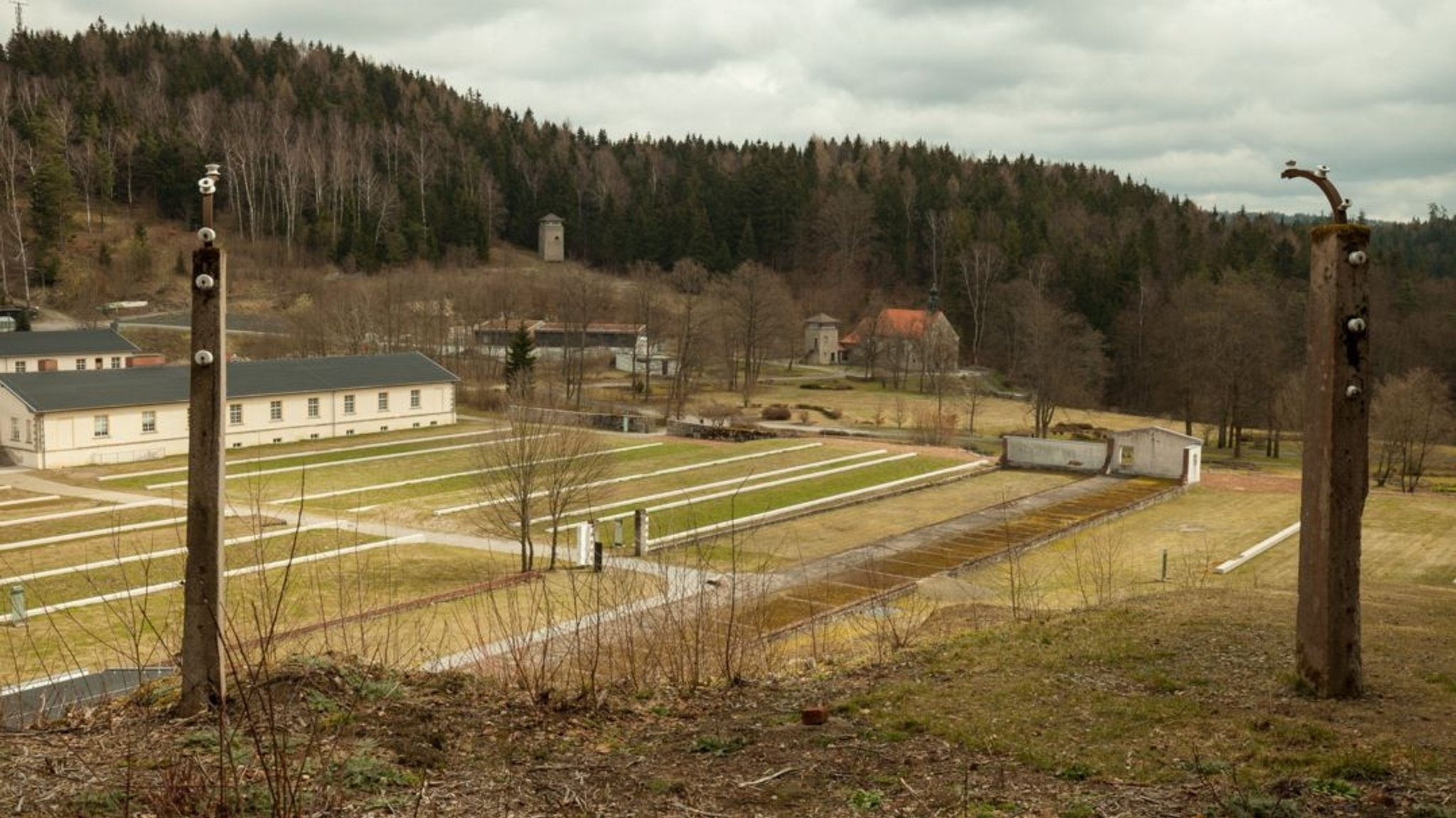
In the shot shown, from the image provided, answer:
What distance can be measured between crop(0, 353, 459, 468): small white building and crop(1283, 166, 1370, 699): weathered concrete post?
1396 inches

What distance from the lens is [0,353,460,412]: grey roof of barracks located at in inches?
1486

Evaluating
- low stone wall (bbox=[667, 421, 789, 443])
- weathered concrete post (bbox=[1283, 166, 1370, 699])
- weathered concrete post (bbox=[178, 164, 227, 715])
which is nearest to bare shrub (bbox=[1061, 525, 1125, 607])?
weathered concrete post (bbox=[1283, 166, 1370, 699])

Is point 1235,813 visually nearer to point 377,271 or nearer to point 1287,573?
point 1287,573

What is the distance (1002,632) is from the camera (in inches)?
418

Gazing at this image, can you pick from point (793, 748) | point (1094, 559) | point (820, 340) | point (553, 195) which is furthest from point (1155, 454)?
point (553, 195)

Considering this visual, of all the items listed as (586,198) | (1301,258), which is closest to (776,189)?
(586,198)

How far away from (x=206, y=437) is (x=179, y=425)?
37.8 meters

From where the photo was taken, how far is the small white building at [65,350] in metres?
48.8

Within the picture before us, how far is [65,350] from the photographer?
50.3m

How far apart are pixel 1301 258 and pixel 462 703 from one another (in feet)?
289

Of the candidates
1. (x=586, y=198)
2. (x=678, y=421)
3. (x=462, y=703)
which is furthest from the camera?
(x=586, y=198)

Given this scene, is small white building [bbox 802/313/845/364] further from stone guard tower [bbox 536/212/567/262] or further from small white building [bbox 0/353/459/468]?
small white building [bbox 0/353/459/468]

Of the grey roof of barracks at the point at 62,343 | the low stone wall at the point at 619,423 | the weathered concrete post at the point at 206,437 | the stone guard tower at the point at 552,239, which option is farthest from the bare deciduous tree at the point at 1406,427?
the stone guard tower at the point at 552,239

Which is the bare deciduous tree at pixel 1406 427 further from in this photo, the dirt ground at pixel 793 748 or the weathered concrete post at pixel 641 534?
the dirt ground at pixel 793 748
